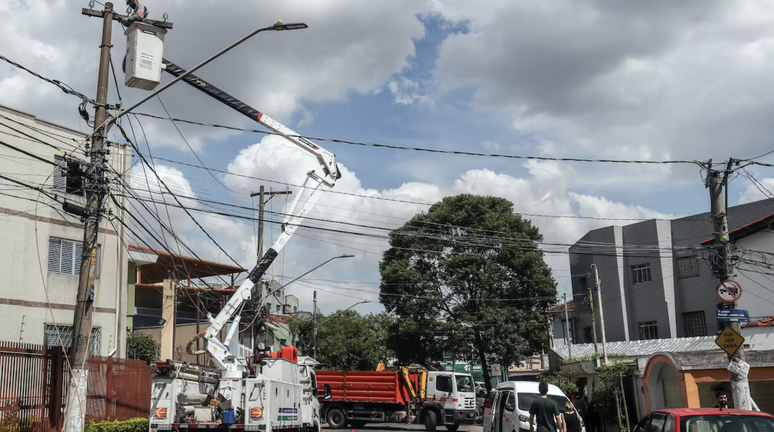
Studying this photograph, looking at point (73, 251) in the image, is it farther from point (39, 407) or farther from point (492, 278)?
point (492, 278)

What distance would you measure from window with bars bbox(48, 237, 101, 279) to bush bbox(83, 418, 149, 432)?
8.46 m

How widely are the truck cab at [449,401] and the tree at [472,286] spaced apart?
7.72m

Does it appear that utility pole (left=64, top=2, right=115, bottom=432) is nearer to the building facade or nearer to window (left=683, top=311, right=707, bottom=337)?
the building facade

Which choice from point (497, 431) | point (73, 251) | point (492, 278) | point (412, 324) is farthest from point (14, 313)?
point (492, 278)

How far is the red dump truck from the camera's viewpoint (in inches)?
1171

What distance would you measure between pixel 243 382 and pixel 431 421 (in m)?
16.7

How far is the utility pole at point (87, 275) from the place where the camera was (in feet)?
41.5

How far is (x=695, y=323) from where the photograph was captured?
37562 mm

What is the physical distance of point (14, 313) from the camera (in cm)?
2275

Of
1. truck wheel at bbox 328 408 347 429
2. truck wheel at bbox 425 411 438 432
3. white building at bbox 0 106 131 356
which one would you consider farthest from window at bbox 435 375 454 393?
white building at bbox 0 106 131 356

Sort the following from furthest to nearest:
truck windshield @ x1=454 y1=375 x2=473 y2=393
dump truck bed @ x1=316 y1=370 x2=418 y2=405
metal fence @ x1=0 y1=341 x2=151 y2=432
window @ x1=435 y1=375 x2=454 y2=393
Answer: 1. dump truck bed @ x1=316 y1=370 x2=418 y2=405
2. truck windshield @ x1=454 y1=375 x2=473 y2=393
3. window @ x1=435 y1=375 x2=454 y2=393
4. metal fence @ x1=0 y1=341 x2=151 y2=432

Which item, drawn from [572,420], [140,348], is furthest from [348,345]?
[572,420]

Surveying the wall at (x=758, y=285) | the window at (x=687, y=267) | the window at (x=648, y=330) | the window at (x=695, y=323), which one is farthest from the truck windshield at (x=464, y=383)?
the window at (x=687, y=267)

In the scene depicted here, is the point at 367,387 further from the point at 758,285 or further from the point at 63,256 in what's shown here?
the point at 758,285
